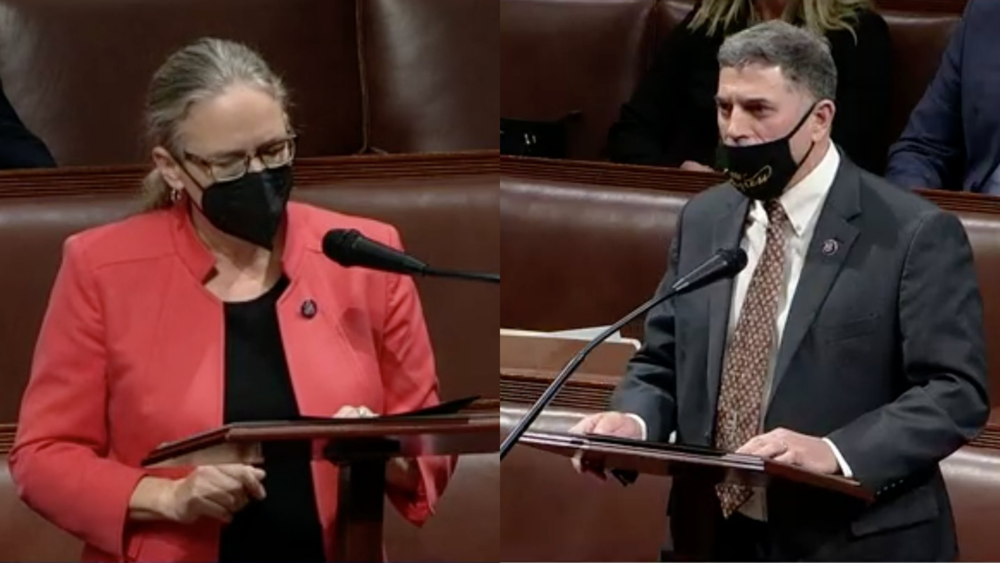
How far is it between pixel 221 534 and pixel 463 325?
6.3 inches

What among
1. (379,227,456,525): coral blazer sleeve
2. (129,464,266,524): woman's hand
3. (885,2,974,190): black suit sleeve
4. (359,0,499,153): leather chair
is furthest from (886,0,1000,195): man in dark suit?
(129,464,266,524): woman's hand

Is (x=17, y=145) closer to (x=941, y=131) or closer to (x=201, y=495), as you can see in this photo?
(x=201, y=495)

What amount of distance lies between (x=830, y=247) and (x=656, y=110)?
1.94 ft

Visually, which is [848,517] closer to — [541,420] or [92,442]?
[541,420]

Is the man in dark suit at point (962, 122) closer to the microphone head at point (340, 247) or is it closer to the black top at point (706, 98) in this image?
the black top at point (706, 98)

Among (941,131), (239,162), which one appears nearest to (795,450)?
(239,162)

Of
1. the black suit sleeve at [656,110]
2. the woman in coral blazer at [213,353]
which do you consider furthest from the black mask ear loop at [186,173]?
the black suit sleeve at [656,110]

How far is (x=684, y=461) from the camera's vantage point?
65cm

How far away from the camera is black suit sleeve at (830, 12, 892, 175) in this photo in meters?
1.34

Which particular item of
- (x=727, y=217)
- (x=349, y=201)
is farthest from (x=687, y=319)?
(x=349, y=201)

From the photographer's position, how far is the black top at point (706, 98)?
134cm

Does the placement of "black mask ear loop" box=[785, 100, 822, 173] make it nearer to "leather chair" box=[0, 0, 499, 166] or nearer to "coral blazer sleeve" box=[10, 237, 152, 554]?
"leather chair" box=[0, 0, 499, 166]

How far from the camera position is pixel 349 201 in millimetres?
849

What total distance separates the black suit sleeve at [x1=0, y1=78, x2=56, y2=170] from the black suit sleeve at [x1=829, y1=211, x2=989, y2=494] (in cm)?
51
